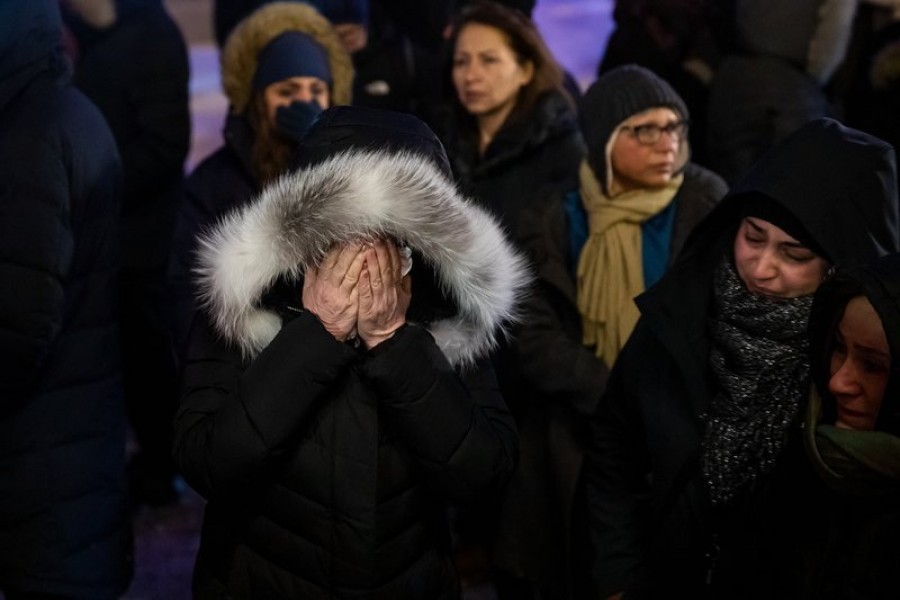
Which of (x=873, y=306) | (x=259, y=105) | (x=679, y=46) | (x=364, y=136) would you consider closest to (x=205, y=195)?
(x=259, y=105)

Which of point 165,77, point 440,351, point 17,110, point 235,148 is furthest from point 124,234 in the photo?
point 440,351

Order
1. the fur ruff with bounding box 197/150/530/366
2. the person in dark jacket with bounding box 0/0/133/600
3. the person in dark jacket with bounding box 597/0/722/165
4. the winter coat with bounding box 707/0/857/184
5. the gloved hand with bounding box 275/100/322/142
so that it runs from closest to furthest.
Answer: the fur ruff with bounding box 197/150/530/366 < the person in dark jacket with bounding box 0/0/133/600 < the gloved hand with bounding box 275/100/322/142 < the winter coat with bounding box 707/0/857/184 < the person in dark jacket with bounding box 597/0/722/165

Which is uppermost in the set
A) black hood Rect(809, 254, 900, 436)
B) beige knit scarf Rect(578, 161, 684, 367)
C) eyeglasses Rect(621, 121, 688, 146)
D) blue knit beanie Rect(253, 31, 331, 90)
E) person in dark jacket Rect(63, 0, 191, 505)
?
black hood Rect(809, 254, 900, 436)

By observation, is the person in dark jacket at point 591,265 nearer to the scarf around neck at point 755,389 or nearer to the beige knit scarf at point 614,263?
the beige knit scarf at point 614,263

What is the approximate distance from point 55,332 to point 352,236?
0.96 metres

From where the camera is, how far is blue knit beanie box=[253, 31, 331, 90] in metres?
3.37

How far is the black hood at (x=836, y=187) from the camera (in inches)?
82.8

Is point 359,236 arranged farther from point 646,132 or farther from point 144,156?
point 144,156

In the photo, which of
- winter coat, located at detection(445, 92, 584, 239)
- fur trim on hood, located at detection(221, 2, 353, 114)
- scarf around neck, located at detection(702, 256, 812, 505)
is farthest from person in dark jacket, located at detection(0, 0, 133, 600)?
scarf around neck, located at detection(702, 256, 812, 505)

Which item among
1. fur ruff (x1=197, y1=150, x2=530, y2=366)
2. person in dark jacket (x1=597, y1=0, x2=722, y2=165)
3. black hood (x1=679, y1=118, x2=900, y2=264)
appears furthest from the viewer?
person in dark jacket (x1=597, y1=0, x2=722, y2=165)

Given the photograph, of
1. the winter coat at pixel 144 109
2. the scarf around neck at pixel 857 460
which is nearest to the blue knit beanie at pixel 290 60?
the winter coat at pixel 144 109

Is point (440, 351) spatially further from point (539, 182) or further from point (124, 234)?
point (124, 234)

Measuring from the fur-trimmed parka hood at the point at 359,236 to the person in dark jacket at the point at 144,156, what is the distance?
201 centimetres

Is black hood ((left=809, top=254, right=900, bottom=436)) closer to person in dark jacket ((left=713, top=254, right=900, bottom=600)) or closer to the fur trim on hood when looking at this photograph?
person in dark jacket ((left=713, top=254, right=900, bottom=600))
